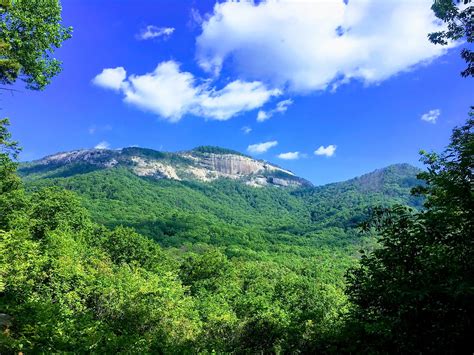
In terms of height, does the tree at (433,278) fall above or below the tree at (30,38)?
below

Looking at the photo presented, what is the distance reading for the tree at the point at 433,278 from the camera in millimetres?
7828

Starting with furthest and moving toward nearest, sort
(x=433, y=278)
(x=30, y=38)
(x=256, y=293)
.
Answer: (x=256, y=293), (x=30, y=38), (x=433, y=278)

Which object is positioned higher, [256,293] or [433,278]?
[433,278]

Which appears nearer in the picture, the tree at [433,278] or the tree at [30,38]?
the tree at [433,278]

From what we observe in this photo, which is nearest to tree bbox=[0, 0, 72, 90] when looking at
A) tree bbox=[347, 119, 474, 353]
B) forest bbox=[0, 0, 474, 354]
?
forest bbox=[0, 0, 474, 354]

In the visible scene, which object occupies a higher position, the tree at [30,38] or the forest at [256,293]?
the tree at [30,38]

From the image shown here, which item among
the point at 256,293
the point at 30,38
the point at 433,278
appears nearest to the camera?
the point at 433,278

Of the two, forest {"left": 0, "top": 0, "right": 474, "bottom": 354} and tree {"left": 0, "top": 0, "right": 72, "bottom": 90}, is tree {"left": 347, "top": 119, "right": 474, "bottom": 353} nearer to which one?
forest {"left": 0, "top": 0, "right": 474, "bottom": 354}

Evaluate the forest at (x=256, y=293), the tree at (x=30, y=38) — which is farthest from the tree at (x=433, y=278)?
the tree at (x=30, y=38)

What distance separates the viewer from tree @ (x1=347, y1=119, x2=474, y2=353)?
25.7 ft

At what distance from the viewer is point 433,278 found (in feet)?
27.3

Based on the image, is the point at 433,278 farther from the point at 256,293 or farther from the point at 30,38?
the point at 256,293

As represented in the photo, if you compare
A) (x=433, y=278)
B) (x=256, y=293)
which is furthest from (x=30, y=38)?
(x=256, y=293)

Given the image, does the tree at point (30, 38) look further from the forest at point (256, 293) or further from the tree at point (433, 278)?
the tree at point (433, 278)
